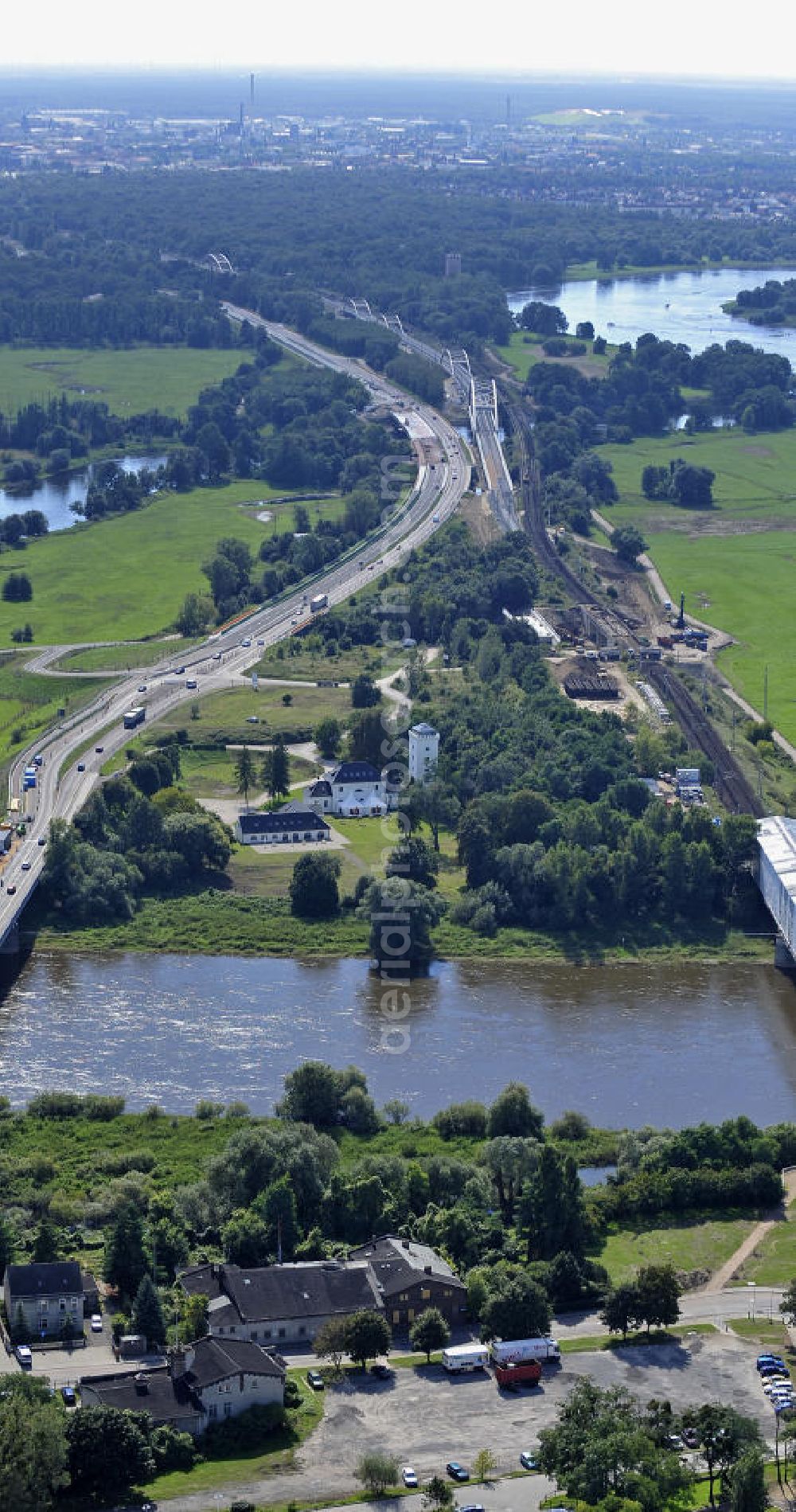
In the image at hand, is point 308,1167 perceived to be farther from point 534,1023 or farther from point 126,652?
point 126,652

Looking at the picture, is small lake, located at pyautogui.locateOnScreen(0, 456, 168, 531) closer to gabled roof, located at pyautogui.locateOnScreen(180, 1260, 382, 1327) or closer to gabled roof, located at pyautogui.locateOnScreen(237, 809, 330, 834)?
gabled roof, located at pyautogui.locateOnScreen(237, 809, 330, 834)

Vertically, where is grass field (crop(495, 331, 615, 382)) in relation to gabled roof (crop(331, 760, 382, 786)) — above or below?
above

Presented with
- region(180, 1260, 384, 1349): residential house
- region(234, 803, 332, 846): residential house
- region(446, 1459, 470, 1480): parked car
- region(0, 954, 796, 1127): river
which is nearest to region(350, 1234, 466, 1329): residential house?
region(180, 1260, 384, 1349): residential house

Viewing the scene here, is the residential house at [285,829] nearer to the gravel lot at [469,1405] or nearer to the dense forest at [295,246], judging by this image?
the gravel lot at [469,1405]

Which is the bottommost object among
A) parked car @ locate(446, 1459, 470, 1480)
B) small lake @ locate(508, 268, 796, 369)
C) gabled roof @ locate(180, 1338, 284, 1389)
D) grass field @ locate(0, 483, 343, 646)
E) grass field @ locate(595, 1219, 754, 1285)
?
grass field @ locate(0, 483, 343, 646)

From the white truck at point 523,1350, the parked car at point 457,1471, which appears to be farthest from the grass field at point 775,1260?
the parked car at point 457,1471

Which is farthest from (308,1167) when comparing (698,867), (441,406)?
(441,406)

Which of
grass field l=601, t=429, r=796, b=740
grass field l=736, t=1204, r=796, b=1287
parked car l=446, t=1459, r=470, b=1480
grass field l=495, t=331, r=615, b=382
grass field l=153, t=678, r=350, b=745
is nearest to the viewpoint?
parked car l=446, t=1459, r=470, b=1480
